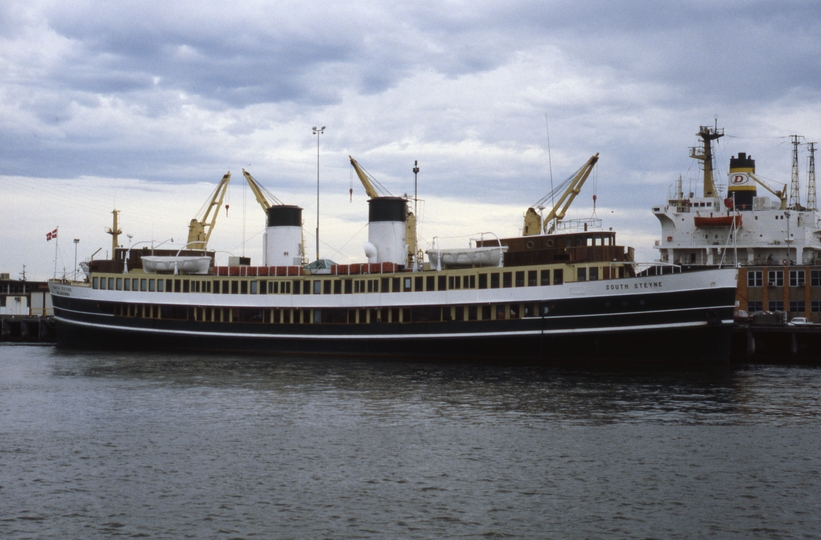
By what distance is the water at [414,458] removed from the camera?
19.5 meters

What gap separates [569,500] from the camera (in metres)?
21.1

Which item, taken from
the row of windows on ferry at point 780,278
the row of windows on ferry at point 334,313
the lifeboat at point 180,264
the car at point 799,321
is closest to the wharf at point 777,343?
the car at point 799,321

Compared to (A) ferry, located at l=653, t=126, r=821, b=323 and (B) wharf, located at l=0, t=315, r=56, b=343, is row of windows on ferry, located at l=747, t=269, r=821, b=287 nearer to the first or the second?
(A) ferry, located at l=653, t=126, r=821, b=323

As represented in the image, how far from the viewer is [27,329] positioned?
3605 inches

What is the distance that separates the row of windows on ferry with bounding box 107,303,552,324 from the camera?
50656mm

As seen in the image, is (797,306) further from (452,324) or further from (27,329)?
(27,329)

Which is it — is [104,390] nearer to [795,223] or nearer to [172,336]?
[172,336]

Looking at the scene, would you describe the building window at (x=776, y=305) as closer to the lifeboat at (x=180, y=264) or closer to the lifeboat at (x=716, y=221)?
the lifeboat at (x=716, y=221)

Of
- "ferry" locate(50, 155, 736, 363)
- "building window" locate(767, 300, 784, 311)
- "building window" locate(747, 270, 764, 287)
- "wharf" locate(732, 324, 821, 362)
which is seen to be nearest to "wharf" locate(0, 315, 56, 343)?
"ferry" locate(50, 155, 736, 363)

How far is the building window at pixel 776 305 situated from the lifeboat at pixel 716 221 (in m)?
7.31

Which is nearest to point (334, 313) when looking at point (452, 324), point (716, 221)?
point (452, 324)

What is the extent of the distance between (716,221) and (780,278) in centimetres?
758

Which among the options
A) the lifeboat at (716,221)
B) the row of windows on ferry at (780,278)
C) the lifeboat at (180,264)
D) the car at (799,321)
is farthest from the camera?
the lifeboat at (716,221)

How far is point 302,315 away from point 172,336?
35.7 feet
